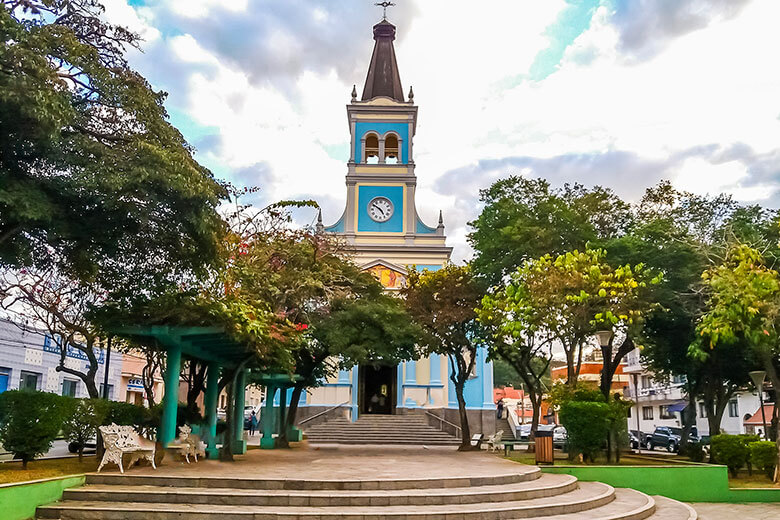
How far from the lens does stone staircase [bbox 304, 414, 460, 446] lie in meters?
Answer: 26.8

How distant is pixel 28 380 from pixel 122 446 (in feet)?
62.2

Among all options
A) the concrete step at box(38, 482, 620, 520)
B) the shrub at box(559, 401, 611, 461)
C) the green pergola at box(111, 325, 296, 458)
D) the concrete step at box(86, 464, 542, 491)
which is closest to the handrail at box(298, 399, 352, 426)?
the green pergola at box(111, 325, 296, 458)

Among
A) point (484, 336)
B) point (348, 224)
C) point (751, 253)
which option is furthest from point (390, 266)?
point (751, 253)

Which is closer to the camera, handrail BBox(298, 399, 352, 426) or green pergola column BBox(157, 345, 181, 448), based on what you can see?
green pergola column BBox(157, 345, 181, 448)

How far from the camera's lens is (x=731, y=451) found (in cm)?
1688

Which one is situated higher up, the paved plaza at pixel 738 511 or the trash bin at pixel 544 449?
the trash bin at pixel 544 449

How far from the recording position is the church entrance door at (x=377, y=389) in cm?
3347

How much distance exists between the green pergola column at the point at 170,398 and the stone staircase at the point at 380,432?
13.6 metres

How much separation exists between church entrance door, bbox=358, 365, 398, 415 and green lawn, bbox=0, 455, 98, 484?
20425 millimetres

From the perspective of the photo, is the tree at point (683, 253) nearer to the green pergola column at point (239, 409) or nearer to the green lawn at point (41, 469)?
the green pergola column at point (239, 409)

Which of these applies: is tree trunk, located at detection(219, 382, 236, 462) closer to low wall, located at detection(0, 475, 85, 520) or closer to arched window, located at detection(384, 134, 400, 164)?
low wall, located at detection(0, 475, 85, 520)

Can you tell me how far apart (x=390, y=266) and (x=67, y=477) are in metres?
24.0

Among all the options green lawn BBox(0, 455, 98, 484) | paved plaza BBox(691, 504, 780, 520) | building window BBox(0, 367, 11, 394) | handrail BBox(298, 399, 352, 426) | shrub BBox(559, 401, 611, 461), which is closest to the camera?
green lawn BBox(0, 455, 98, 484)

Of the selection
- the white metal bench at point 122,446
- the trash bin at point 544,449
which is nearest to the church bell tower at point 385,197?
the trash bin at point 544,449
